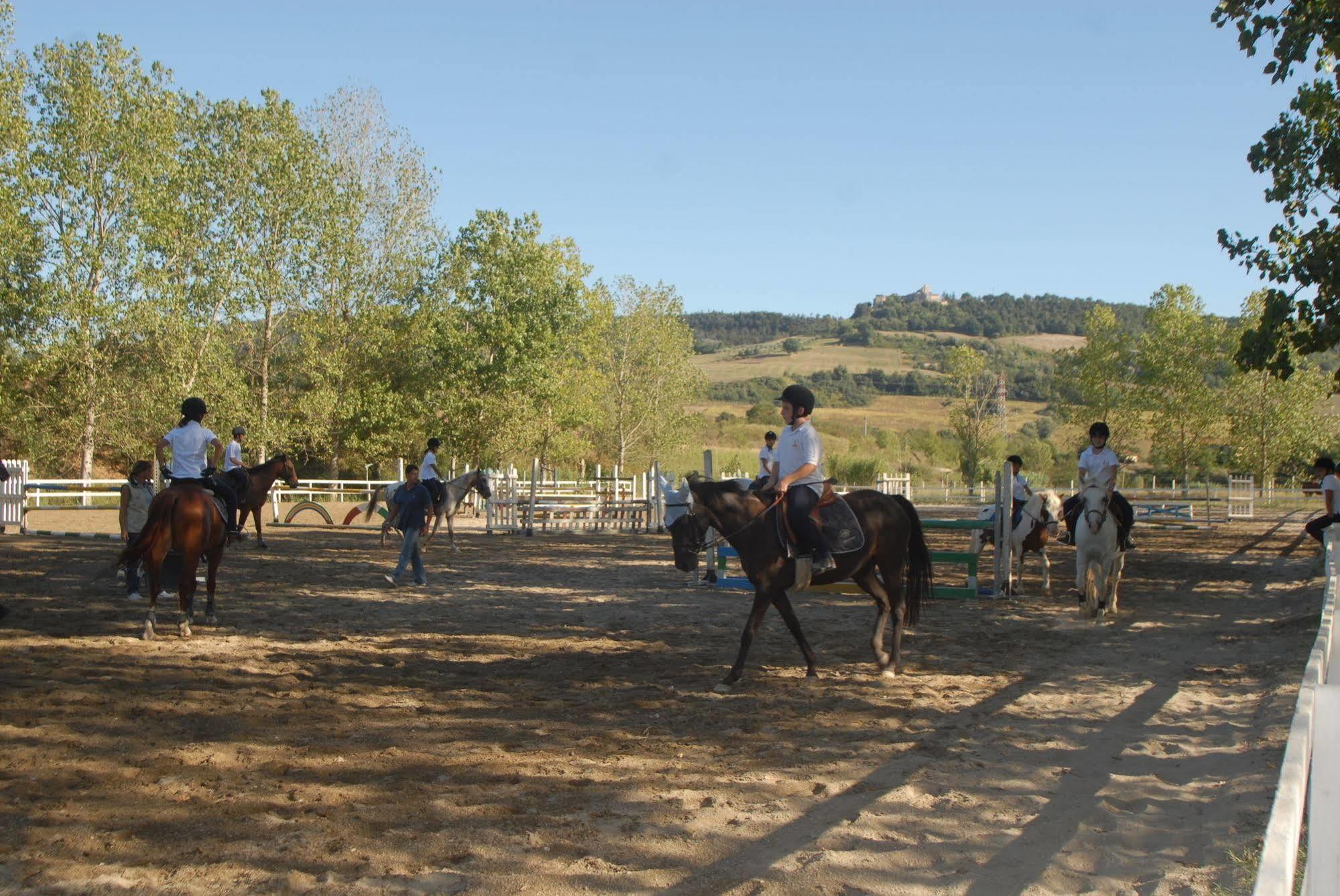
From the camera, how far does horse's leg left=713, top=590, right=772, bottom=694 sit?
8.31 metres

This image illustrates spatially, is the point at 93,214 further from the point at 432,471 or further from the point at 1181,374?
the point at 1181,374

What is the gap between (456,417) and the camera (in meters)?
41.8

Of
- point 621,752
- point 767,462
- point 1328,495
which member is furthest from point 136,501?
point 1328,495

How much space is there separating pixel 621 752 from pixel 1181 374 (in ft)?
167

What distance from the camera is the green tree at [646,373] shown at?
5728 centimetres

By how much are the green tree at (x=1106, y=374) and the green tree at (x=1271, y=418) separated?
4673 mm

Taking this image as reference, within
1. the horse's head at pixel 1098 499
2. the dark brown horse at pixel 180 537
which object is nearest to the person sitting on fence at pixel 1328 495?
the horse's head at pixel 1098 499

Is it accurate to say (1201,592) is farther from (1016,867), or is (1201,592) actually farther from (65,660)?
(65,660)

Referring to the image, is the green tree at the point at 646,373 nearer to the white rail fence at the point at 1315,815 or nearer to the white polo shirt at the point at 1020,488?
the white polo shirt at the point at 1020,488

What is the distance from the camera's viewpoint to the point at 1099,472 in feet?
38.8

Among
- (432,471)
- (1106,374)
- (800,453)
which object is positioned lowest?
(432,471)

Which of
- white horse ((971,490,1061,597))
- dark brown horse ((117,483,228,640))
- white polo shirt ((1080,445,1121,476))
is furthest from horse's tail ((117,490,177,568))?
white horse ((971,490,1061,597))

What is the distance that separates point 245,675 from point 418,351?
114 feet

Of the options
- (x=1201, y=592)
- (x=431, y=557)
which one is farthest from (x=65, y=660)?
(x=1201, y=592)
